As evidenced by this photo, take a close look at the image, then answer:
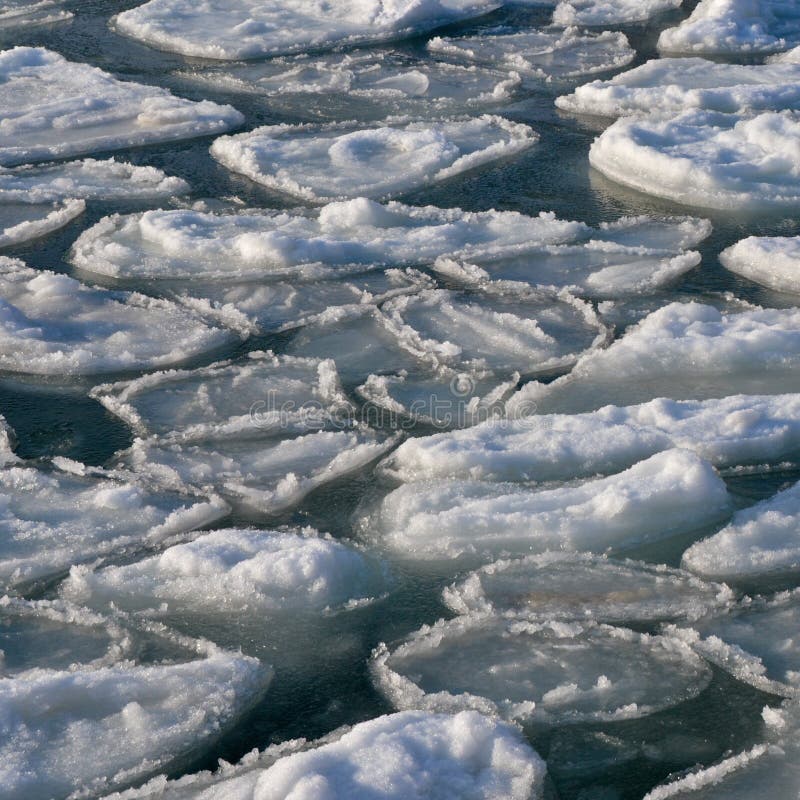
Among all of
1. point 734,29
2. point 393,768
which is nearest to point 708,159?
point 734,29

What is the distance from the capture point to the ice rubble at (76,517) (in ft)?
10.3

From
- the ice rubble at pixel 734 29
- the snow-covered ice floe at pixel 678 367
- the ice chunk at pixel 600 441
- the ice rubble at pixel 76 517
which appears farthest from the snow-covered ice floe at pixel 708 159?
the ice rubble at pixel 76 517

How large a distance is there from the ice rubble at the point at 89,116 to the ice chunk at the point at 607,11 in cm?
282

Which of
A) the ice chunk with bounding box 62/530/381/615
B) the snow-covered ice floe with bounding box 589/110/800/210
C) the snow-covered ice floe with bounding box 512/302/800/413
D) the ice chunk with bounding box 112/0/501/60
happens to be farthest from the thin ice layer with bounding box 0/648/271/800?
the ice chunk with bounding box 112/0/501/60

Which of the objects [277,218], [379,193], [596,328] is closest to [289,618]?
[596,328]

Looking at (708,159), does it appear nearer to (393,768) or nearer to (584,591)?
(584,591)

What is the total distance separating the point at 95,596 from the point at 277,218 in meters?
2.49

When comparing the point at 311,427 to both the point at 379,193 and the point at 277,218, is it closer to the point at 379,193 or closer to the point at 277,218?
the point at 277,218

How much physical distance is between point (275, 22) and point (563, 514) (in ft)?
18.6

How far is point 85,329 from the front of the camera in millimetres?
4312

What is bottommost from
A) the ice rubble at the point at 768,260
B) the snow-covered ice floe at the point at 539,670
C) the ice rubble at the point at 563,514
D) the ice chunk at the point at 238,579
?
the ice rubble at the point at 768,260

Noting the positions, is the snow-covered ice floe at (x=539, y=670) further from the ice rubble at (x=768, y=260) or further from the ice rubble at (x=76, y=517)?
the ice rubble at (x=768, y=260)

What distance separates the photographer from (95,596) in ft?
9.82

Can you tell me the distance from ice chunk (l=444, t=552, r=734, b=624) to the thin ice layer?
594mm
